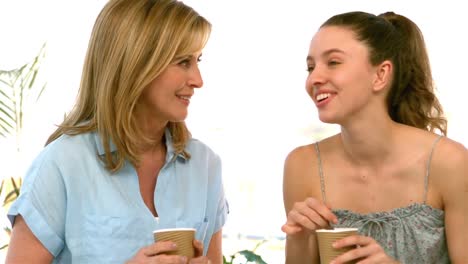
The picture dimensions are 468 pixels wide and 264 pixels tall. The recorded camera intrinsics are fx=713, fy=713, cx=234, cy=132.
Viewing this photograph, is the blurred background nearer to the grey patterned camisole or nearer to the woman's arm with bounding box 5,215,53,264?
the grey patterned camisole

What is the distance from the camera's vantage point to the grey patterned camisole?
6.72ft

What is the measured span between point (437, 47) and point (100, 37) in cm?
248

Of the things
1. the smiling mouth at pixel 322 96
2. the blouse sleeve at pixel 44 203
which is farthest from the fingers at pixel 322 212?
the blouse sleeve at pixel 44 203

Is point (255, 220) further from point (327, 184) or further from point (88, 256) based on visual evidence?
point (88, 256)

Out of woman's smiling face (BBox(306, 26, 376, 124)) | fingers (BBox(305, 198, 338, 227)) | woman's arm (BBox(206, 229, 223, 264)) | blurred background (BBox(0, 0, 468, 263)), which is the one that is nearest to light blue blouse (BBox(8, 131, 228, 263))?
woman's arm (BBox(206, 229, 223, 264))

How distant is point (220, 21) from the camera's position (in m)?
4.18

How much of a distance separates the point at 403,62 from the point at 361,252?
0.72 m

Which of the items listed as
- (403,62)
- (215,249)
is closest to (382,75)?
(403,62)

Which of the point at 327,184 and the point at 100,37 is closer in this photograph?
the point at 100,37

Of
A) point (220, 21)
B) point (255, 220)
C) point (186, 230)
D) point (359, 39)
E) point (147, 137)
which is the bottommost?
point (255, 220)

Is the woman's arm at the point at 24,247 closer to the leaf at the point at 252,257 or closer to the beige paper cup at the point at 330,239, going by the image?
the beige paper cup at the point at 330,239

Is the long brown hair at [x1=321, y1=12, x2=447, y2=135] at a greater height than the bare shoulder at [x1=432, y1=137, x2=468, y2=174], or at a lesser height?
greater

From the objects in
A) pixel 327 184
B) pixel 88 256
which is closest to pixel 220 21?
pixel 327 184

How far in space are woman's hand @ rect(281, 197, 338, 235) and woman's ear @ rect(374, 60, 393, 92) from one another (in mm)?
416
